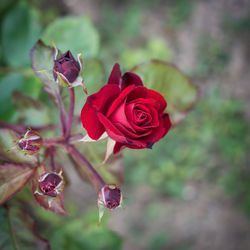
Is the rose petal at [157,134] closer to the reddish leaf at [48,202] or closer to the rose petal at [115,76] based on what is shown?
the rose petal at [115,76]

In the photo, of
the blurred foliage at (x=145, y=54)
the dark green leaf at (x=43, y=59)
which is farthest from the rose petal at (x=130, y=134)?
the blurred foliage at (x=145, y=54)

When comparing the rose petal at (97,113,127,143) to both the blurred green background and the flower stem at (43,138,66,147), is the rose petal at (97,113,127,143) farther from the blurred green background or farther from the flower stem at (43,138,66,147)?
the blurred green background

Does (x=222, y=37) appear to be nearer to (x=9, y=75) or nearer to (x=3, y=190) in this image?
(x=9, y=75)

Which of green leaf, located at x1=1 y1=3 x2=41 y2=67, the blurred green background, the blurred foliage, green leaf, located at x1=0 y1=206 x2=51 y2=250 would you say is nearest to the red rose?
green leaf, located at x1=0 y1=206 x2=51 y2=250

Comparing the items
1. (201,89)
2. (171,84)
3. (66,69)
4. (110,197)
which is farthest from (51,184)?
(201,89)

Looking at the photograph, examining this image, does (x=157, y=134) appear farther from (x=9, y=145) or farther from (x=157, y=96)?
(x=9, y=145)

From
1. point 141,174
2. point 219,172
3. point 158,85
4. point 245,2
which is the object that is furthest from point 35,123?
point 245,2
